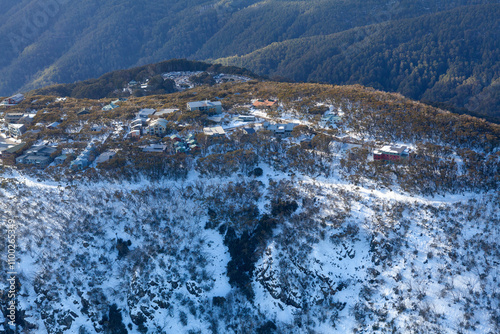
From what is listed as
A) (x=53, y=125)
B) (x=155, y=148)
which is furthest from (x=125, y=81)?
(x=155, y=148)

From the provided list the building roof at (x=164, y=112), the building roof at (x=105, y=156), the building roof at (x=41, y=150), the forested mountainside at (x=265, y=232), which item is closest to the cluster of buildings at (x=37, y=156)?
the building roof at (x=41, y=150)

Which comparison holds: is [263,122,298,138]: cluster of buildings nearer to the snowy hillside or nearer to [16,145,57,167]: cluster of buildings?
the snowy hillside

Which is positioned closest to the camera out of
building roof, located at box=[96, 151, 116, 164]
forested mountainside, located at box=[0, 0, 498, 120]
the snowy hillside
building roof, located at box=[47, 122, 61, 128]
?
the snowy hillside

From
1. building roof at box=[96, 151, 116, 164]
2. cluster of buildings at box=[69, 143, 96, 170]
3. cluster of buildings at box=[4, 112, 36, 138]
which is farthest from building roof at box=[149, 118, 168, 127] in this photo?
cluster of buildings at box=[4, 112, 36, 138]

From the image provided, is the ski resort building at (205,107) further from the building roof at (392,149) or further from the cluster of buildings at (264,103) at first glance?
the building roof at (392,149)

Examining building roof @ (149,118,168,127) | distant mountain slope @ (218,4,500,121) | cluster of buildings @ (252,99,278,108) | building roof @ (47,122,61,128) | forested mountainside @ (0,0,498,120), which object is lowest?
distant mountain slope @ (218,4,500,121)

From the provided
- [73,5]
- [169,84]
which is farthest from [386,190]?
[73,5]

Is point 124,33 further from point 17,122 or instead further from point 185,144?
point 185,144
